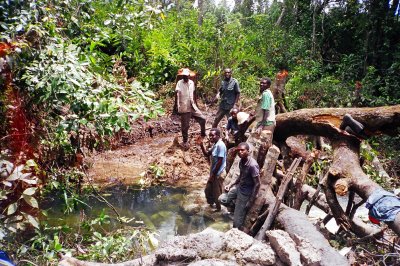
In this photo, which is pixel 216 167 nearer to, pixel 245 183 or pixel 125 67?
pixel 245 183

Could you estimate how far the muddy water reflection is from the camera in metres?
7.09

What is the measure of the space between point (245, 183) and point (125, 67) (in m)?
9.31

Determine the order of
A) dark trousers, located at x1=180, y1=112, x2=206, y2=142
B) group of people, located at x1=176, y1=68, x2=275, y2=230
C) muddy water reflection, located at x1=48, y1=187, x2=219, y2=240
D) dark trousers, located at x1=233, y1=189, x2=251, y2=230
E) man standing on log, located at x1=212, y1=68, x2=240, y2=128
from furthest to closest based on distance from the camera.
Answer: dark trousers, located at x1=180, y1=112, x2=206, y2=142, man standing on log, located at x1=212, y1=68, x2=240, y2=128, muddy water reflection, located at x1=48, y1=187, x2=219, y2=240, dark trousers, located at x1=233, y1=189, x2=251, y2=230, group of people, located at x1=176, y1=68, x2=275, y2=230

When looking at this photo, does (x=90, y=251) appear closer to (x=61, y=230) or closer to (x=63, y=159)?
(x=61, y=230)

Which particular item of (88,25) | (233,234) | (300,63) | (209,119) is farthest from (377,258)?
(300,63)

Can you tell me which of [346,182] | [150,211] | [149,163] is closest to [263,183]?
[346,182]

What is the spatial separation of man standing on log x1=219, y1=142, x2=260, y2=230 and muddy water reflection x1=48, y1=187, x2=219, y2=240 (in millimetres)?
1262

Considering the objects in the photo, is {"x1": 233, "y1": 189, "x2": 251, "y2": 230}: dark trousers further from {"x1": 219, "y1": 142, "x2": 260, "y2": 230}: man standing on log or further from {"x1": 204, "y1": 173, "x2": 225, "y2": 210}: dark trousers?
{"x1": 204, "y1": 173, "x2": 225, "y2": 210}: dark trousers

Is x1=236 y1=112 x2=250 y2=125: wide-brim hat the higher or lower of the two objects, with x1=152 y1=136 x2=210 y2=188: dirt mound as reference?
higher

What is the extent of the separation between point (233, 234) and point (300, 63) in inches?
589

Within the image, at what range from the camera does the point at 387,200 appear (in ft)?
16.5

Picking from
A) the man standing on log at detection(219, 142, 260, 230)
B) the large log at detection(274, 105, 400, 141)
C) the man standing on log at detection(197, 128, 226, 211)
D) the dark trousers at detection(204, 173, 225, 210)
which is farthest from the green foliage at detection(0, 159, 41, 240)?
the large log at detection(274, 105, 400, 141)

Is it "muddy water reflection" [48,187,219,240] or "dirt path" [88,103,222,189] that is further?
"dirt path" [88,103,222,189]

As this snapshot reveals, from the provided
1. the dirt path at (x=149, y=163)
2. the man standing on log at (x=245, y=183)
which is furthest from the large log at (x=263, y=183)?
the dirt path at (x=149, y=163)
